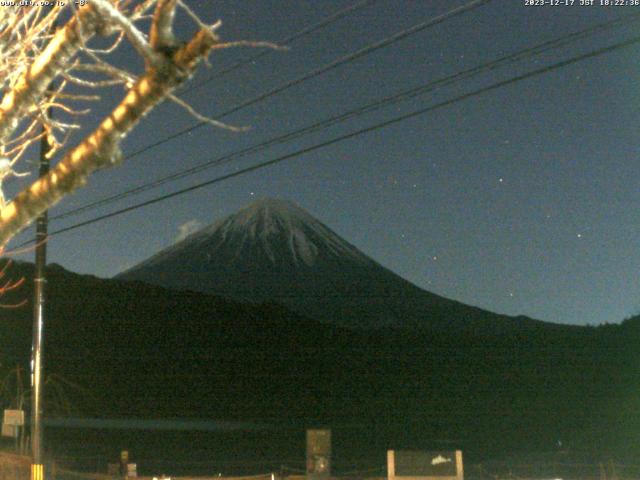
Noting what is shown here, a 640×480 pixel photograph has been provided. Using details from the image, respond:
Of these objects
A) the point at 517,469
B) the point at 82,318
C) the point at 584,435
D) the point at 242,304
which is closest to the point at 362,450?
the point at 584,435

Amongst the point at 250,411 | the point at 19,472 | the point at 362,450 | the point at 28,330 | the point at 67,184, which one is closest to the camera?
the point at 67,184

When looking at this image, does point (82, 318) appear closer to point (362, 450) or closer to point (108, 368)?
point (108, 368)

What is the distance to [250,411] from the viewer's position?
10194 cm

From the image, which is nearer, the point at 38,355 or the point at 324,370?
the point at 38,355

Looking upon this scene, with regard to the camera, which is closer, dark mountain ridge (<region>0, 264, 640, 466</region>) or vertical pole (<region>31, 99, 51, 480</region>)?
vertical pole (<region>31, 99, 51, 480</region>)

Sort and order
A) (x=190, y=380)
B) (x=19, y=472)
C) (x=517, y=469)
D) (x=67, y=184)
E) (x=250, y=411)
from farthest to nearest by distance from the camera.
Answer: (x=190, y=380)
(x=250, y=411)
(x=517, y=469)
(x=19, y=472)
(x=67, y=184)

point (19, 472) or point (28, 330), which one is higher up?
point (28, 330)

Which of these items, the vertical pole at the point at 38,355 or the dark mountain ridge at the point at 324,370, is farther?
the dark mountain ridge at the point at 324,370

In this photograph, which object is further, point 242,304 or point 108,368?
point 242,304

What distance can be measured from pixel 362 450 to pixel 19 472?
44.4 meters

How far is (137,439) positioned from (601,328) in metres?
60.8

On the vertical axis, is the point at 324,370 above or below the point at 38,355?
above

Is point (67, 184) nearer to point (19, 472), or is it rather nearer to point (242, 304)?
point (19, 472)

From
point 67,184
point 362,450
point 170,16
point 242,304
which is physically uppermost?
point 242,304
